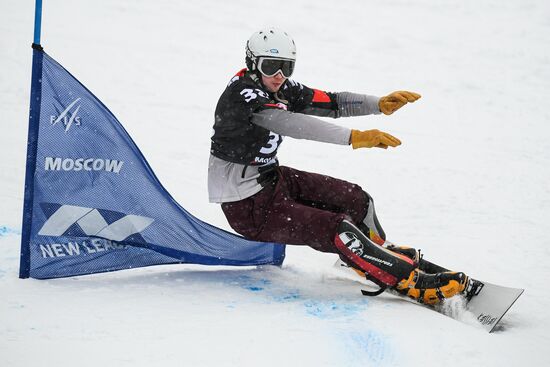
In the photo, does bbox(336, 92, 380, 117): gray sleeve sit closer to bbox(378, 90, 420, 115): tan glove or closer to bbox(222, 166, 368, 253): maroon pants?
bbox(378, 90, 420, 115): tan glove

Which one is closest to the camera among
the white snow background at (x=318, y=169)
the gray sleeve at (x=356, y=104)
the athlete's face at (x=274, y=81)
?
the white snow background at (x=318, y=169)

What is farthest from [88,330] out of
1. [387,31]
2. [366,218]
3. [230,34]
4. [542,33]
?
[542,33]

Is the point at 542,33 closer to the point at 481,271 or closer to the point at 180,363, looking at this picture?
the point at 481,271

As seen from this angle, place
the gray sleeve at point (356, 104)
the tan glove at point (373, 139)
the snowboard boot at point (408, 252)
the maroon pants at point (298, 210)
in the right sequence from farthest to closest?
the gray sleeve at point (356, 104) → the snowboard boot at point (408, 252) → the maroon pants at point (298, 210) → the tan glove at point (373, 139)

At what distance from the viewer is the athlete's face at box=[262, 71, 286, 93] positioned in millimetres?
4713

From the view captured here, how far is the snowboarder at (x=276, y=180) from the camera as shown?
4484 mm

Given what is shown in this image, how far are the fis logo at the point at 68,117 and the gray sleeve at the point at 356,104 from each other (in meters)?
1.96

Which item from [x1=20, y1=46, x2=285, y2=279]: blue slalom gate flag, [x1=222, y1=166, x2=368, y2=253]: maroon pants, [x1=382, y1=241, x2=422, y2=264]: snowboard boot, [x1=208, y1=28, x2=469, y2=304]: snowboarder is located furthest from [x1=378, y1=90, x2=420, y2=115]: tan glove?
[x1=20, y1=46, x2=285, y2=279]: blue slalom gate flag

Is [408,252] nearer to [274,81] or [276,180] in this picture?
[276,180]

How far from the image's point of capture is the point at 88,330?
378 cm

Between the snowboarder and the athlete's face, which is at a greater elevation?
the athlete's face

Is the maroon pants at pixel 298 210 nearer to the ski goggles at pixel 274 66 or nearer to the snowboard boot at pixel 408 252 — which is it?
the snowboard boot at pixel 408 252

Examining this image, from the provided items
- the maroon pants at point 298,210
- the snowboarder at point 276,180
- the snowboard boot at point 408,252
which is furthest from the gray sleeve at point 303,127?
the snowboard boot at point 408,252

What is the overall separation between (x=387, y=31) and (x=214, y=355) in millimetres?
10185
